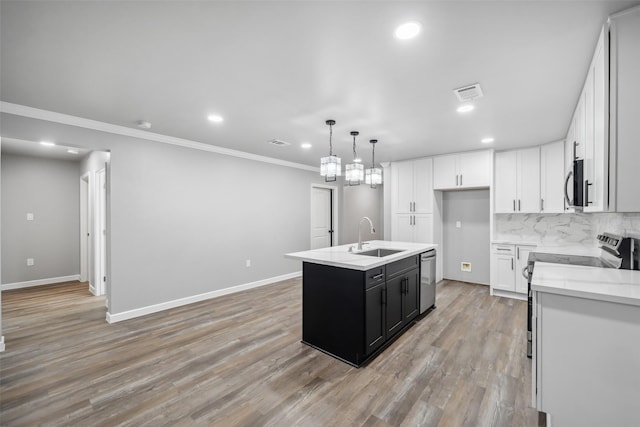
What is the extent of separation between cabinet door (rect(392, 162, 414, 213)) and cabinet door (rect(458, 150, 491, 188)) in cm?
93

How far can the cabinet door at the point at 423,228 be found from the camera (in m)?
5.39

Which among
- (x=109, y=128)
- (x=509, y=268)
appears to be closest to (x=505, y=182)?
(x=509, y=268)

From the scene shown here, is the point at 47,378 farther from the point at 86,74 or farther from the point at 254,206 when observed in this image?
the point at 254,206

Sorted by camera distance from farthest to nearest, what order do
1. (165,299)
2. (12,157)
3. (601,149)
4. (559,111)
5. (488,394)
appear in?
(12,157) → (165,299) → (559,111) → (488,394) → (601,149)

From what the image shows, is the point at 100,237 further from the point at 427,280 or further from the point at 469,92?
the point at 469,92

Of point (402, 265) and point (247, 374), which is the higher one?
point (402, 265)

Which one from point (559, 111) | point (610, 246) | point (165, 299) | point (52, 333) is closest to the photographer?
point (610, 246)

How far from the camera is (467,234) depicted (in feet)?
18.0

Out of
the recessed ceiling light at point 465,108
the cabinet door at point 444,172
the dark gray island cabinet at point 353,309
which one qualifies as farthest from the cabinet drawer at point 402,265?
the cabinet door at point 444,172

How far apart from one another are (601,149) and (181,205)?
15.0 ft

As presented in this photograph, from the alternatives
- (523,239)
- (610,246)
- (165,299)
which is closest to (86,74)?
(165,299)

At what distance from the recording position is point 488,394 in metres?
2.16

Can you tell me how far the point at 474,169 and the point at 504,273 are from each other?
1.81 m

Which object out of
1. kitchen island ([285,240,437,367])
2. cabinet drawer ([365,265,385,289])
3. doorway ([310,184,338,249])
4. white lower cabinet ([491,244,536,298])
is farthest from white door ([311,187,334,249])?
cabinet drawer ([365,265,385,289])
